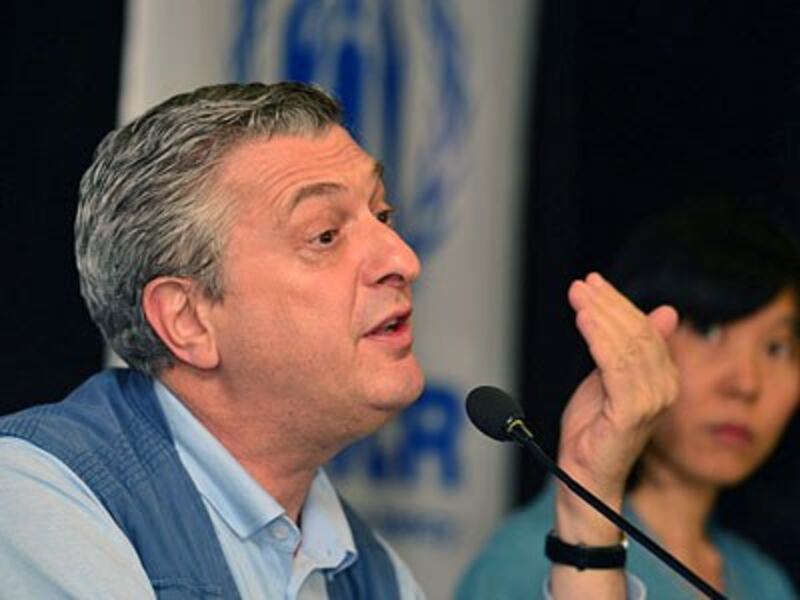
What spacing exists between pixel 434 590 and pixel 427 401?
1.06ft

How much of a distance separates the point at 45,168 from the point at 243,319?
658mm

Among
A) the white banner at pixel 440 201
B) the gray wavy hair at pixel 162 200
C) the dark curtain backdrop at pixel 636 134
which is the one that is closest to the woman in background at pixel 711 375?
the white banner at pixel 440 201

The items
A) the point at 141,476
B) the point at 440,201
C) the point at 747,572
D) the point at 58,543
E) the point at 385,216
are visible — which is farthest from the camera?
the point at 440,201

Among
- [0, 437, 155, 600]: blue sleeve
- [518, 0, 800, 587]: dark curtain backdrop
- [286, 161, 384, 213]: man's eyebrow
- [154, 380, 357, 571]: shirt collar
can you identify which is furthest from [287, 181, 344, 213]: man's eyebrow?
[518, 0, 800, 587]: dark curtain backdrop

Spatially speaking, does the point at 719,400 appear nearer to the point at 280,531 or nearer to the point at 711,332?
the point at 711,332

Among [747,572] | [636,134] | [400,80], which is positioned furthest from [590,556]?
[636,134]

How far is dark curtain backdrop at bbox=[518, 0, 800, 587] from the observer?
378 cm

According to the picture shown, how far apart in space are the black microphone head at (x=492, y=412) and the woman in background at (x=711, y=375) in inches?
34.4

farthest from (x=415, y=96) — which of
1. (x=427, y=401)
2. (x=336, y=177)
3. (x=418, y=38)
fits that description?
(x=336, y=177)

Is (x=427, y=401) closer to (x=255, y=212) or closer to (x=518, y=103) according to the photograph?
(x=518, y=103)

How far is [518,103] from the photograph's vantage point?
3619mm

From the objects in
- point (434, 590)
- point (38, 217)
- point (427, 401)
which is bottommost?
point (434, 590)

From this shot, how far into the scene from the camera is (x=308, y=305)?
2.36 metres

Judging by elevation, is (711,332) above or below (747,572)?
above
